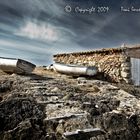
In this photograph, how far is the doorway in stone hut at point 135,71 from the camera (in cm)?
1477

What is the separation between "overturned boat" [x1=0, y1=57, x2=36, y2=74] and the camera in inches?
502

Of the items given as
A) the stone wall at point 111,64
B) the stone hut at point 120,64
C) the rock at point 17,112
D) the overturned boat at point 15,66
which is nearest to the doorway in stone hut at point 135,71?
the stone hut at point 120,64

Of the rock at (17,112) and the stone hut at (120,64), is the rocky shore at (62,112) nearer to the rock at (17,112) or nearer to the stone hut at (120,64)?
the rock at (17,112)

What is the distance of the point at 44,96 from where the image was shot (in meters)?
9.98

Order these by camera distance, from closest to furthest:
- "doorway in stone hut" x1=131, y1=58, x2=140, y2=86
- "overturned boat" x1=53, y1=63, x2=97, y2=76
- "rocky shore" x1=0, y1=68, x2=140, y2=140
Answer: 1. "rocky shore" x1=0, y1=68, x2=140, y2=140
2. "doorway in stone hut" x1=131, y1=58, x2=140, y2=86
3. "overturned boat" x1=53, y1=63, x2=97, y2=76

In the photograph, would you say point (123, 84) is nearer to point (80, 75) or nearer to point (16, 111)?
point (80, 75)

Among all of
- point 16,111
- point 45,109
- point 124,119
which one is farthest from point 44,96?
point 124,119

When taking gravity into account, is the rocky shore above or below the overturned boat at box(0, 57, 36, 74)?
below

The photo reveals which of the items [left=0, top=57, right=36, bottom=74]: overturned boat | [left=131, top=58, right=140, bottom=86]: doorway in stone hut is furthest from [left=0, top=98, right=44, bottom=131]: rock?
[left=131, top=58, right=140, bottom=86]: doorway in stone hut

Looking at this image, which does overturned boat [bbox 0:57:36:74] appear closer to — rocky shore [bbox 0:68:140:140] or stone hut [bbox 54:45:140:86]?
rocky shore [bbox 0:68:140:140]

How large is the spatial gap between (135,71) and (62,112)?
712cm

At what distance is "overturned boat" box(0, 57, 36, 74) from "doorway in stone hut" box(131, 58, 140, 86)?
5.64 m

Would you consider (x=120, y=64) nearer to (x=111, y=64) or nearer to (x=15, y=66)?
(x=111, y=64)

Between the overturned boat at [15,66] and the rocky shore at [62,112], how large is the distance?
785 mm
